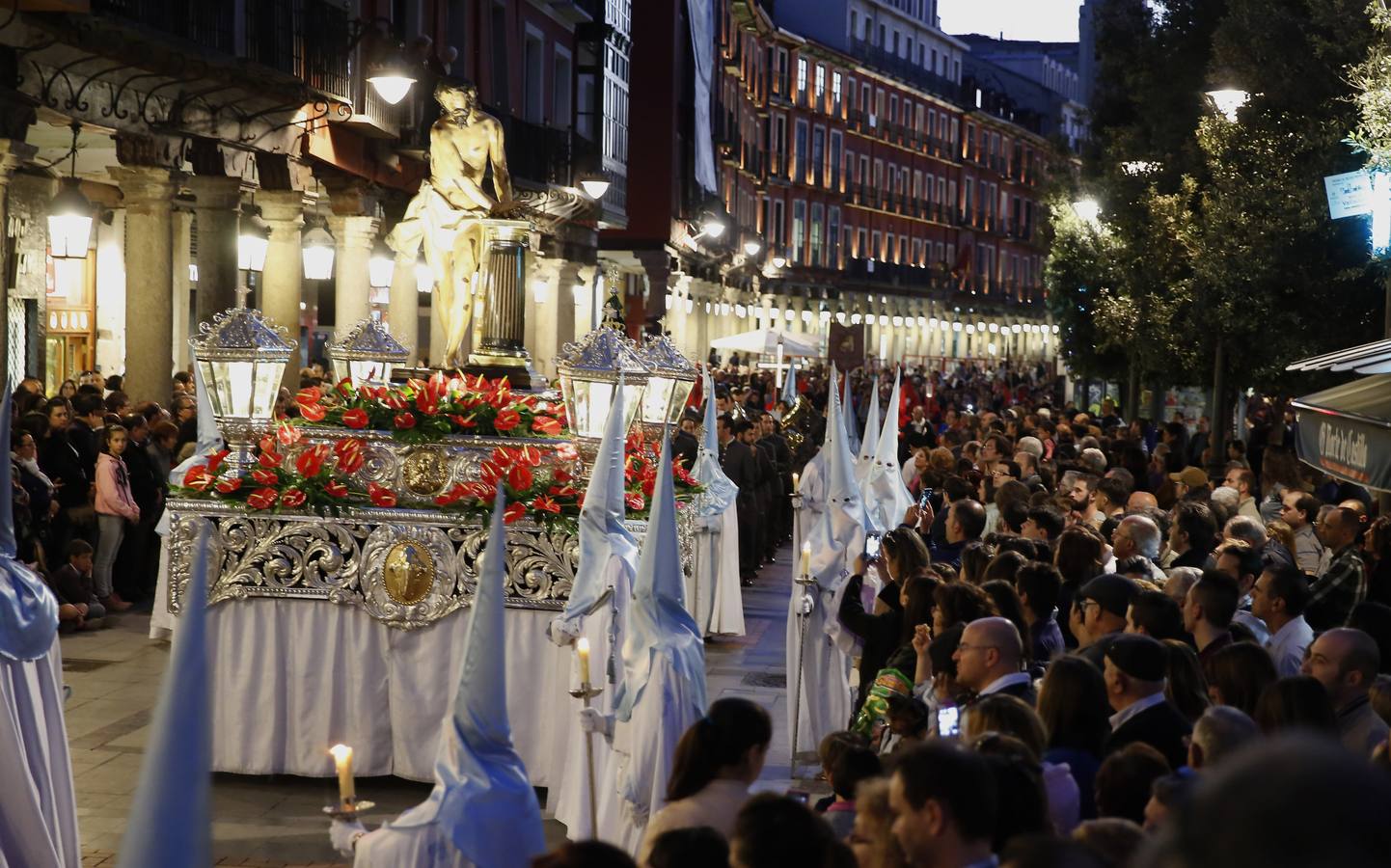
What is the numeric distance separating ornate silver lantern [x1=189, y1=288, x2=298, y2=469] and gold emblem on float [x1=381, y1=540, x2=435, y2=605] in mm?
1065

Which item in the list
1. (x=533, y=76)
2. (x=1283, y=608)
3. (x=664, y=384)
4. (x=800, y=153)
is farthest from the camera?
(x=800, y=153)

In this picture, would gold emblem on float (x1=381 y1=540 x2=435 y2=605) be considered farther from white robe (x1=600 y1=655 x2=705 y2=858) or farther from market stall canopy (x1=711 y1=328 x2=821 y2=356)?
market stall canopy (x1=711 y1=328 x2=821 y2=356)

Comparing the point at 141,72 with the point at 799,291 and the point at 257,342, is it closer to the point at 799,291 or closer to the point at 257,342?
the point at 257,342

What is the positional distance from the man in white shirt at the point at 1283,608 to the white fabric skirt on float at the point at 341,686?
11.7 ft

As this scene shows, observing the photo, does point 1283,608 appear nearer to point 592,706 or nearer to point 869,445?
point 592,706

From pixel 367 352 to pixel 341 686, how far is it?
3.17 meters

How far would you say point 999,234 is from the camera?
94125mm

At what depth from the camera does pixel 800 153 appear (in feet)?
241

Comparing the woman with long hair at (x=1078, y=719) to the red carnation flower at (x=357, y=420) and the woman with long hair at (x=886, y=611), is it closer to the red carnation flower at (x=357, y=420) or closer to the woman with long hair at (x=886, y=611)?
the woman with long hair at (x=886, y=611)

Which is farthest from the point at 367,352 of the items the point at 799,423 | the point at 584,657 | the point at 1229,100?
the point at 799,423

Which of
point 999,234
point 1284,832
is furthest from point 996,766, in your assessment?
point 999,234

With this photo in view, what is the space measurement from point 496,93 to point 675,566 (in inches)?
848

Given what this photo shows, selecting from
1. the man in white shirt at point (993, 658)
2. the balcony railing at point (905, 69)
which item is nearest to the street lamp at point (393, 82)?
the man in white shirt at point (993, 658)

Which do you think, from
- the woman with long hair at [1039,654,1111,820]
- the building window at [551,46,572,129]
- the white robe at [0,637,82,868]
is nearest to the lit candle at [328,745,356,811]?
the woman with long hair at [1039,654,1111,820]
